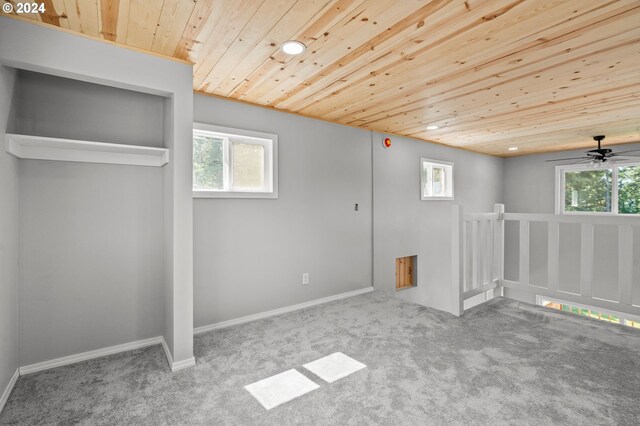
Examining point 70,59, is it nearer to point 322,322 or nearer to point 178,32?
point 178,32

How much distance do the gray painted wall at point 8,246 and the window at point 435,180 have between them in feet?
16.0

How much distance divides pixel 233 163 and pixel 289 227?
95 centimetres

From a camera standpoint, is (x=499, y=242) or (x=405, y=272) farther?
(x=405, y=272)

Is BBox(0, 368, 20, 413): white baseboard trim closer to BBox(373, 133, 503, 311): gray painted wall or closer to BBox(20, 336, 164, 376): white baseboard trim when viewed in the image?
BBox(20, 336, 164, 376): white baseboard trim

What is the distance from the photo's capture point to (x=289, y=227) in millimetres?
3742

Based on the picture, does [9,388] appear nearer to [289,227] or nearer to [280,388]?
[280,388]

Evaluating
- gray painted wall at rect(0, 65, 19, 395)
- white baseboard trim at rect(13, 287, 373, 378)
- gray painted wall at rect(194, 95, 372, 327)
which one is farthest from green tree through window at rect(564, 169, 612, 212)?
gray painted wall at rect(0, 65, 19, 395)

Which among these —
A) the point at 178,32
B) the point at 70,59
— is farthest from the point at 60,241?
the point at 178,32

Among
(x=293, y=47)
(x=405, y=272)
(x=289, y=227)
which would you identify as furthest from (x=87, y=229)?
(x=405, y=272)

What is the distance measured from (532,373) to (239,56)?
3.12 meters

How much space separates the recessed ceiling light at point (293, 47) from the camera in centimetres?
218

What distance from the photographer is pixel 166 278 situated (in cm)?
276

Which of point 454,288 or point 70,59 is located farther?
point 454,288

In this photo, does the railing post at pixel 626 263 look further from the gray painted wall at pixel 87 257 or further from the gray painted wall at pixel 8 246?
the gray painted wall at pixel 8 246
